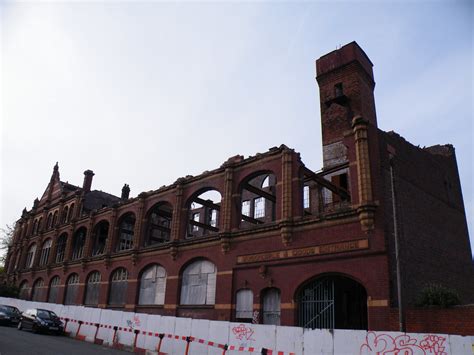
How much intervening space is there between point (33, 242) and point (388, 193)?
149ft

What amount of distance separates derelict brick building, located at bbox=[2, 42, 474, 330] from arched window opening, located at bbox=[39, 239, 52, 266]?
10.2m

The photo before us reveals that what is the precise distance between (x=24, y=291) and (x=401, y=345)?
154 ft

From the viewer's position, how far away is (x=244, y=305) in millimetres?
21938

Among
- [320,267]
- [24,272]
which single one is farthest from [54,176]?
[320,267]

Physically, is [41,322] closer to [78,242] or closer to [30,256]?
[78,242]

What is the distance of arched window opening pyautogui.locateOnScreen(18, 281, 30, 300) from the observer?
46.0m

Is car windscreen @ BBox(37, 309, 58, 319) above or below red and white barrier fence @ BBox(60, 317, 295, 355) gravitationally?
above

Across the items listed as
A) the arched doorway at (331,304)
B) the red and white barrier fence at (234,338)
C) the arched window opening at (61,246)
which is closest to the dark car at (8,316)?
the red and white barrier fence at (234,338)

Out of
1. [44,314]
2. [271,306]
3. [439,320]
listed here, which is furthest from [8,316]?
[439,320]

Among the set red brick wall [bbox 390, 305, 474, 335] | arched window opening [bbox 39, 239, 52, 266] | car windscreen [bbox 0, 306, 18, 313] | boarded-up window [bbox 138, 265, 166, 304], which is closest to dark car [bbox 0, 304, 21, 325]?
car windscreen [bbox 0, 306, 18, 313]

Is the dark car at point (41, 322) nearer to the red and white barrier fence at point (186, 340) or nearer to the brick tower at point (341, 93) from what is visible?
the red and white barrier fence at point (186, 340)

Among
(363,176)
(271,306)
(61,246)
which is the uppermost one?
(61,246)

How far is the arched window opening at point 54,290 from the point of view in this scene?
132 feet

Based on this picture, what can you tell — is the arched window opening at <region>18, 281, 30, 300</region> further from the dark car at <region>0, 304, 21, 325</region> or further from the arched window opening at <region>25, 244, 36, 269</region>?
the dark car at <region>0, 304, 21, 325</region>
